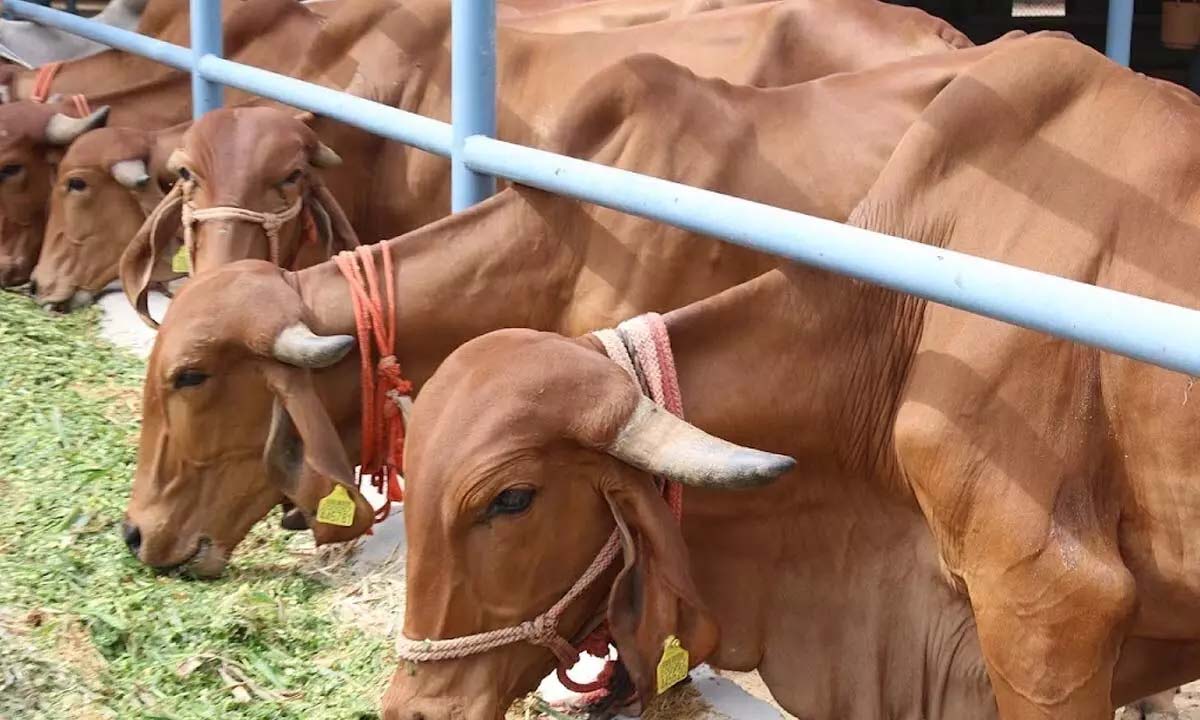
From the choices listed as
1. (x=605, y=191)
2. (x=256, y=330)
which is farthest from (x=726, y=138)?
(x=256, y=330)

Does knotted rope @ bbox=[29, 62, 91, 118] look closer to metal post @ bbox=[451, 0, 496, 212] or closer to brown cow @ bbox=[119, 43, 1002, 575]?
brown cow @ bbox=[119, 43, 1002, 575]

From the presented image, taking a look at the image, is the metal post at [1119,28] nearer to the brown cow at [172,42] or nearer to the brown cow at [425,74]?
the brown cow at [425,74]

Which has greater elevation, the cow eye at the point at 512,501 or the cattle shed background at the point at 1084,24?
the cow eye at the point at 512,501

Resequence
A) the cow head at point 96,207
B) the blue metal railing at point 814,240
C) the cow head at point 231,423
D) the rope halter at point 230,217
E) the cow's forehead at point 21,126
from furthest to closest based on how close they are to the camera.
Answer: the cow's forehead at point 21,126 < the cow head at point 96,207 < the rope halter at point 230,217 < the cow head at point 231,423 < the blue metal railing at point 814,240

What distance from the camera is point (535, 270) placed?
12.1 feet

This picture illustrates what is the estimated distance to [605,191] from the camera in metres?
2.90

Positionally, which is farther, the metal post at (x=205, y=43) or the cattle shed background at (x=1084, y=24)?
the cattle shed background at (x=1084, y=24)

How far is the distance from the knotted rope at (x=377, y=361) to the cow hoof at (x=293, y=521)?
615 millimetres

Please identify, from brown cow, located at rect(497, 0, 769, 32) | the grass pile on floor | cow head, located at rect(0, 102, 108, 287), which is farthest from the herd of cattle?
cow head, located at rect(0, 102, 108, 287)

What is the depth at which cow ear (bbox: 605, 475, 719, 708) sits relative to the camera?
99.3 inches

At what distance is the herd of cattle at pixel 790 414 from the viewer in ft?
8.26

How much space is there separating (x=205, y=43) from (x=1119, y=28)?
3.41m

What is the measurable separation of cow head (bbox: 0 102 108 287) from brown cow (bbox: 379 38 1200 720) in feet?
15.9

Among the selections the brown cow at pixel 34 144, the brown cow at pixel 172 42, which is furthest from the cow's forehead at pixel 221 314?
the brown cow at pixel 34 144
